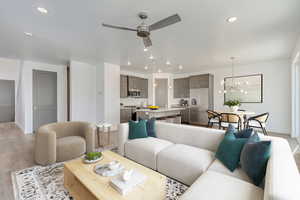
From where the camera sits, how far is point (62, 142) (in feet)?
8.97

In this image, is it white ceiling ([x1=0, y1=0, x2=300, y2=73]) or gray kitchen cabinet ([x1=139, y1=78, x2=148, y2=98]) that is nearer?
white ceiling ([x1=0, y1=0, x2=300, y2=73])

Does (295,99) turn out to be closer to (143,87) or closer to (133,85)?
(143,87)

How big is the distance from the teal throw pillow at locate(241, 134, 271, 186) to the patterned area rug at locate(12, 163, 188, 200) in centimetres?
86

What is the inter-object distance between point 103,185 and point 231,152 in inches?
60.6

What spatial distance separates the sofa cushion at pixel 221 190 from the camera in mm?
1143

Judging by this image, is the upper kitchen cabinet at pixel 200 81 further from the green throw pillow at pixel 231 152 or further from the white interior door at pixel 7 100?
the white interior door at pixel 7 100

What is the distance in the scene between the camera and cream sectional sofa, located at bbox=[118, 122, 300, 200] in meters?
0.98

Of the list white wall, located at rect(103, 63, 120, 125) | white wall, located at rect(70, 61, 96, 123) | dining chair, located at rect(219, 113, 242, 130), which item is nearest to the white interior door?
white wall, located at rect(70, 61, 96, 123)

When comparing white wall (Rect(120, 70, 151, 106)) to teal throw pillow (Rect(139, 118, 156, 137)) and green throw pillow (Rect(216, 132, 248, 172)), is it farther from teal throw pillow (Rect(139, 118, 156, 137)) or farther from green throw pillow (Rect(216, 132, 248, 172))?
green throw pillow (Rect(216, 132, 248, 172))

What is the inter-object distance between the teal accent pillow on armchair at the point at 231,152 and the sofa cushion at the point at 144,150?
0.93m

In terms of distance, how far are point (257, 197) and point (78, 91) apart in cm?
567

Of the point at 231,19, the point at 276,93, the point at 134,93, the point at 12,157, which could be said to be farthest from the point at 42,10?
the point at 276,93

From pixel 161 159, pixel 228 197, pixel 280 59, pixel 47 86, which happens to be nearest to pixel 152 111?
pixel 161 159

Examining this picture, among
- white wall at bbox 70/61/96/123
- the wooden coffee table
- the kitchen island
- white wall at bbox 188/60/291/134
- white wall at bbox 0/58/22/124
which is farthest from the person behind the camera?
A: white wall at bbox 0/58/22/124
